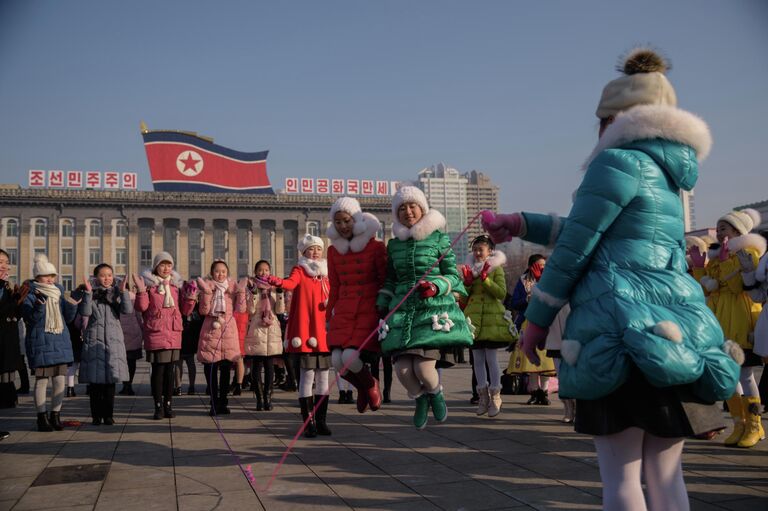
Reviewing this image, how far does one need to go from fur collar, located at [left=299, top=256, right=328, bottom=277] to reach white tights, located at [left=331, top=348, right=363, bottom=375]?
5.78 feet

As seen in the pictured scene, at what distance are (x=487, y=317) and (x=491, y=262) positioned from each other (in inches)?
30.2

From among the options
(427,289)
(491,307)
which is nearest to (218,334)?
(491,307)

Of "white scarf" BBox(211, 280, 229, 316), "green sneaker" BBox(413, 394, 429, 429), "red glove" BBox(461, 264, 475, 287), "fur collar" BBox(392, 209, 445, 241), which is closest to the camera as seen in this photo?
"green sneaker" BBox(413, 394, 429, 429)

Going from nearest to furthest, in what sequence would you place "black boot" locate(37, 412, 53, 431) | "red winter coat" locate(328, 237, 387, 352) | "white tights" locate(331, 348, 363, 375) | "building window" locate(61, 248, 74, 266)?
"white tights" locate(331, 348, 363, 375) < "red winter coat" locate(328, 237, 387, 352) < "black boot" locate(37, 412, 53, 431) < "building window" locate(61, 248, 74, 266)

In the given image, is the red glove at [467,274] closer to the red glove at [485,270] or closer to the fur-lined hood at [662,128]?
the red glove at [485,270]

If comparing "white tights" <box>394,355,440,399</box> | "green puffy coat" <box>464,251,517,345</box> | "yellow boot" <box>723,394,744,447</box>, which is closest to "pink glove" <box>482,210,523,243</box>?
"white tights" <box>394,355,440,399</box>

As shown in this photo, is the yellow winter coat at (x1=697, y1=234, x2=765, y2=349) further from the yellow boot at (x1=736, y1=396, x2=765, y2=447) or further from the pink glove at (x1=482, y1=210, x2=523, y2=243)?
the pink glove at (x1=482, y1=210, x2=523, y2=243)

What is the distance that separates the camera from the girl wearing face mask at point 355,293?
636 cm

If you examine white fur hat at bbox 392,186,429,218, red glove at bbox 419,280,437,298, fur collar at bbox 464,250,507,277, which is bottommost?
red glove at bbox 419,280,437,298

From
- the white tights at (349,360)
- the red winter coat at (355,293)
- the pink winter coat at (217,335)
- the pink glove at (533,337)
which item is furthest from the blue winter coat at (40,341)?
the pink glove at (533,337)

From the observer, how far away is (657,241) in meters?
2.86

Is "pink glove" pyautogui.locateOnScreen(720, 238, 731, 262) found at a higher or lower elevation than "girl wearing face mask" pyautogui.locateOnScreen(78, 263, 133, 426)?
higher

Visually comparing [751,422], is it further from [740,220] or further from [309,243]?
[309,243]

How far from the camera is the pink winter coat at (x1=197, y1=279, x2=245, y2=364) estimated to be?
31.8 feet
